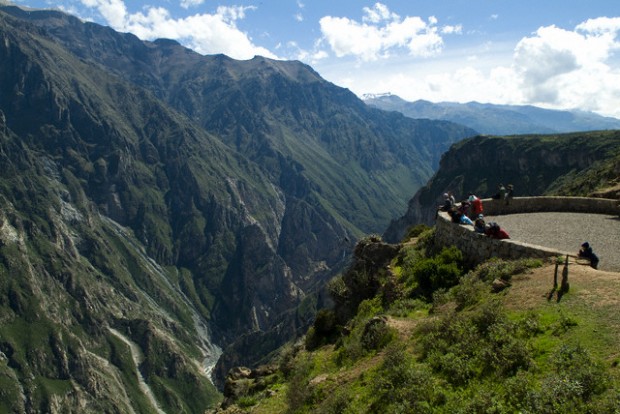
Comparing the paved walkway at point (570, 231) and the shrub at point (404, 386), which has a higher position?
the paved walkway at point (570, 231)

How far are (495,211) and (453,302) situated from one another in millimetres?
15904

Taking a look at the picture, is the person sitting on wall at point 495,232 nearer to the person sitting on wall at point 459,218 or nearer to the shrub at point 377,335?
the person sitting on wall at point 459,218

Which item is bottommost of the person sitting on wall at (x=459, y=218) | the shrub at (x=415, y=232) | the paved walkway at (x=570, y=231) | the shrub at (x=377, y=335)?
the shrub at (x=377, y=335)

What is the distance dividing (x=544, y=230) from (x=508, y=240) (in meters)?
8.49

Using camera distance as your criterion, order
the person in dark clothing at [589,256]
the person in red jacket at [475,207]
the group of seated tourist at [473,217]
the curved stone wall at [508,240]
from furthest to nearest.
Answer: the person in red jacket at [475,207] < the group of seated tourist at [473,217] < the curved stone wall at [508,240] < the person in dark clothing at [589,256]

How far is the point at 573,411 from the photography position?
1237 cm

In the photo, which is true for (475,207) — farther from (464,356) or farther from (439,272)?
(464,356)

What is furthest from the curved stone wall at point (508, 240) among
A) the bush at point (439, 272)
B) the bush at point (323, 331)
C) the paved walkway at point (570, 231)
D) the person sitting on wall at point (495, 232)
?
the bush at point (323, 331)

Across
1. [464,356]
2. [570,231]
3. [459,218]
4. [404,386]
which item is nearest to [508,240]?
[459,218]

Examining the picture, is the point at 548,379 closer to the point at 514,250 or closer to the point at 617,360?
the point at 617,360

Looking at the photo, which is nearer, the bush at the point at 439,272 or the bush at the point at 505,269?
the bush at the point at 505,269

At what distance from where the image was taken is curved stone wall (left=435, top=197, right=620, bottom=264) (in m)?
23.1

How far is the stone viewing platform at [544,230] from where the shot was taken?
78.1 ft

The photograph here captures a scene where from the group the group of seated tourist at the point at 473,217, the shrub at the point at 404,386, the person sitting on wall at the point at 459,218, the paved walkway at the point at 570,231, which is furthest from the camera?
the person sitting on wall at the point at 459,218
